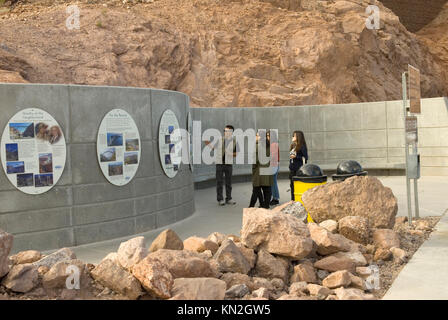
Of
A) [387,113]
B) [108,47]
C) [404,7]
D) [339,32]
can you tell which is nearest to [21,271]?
[387,113]

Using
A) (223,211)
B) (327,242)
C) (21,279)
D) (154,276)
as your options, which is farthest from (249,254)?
(223,211)

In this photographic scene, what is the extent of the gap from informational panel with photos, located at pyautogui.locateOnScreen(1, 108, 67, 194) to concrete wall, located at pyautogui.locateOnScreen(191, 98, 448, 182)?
27.8 ft

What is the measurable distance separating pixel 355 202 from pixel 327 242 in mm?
1922

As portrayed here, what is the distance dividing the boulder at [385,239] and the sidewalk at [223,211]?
2.69ft

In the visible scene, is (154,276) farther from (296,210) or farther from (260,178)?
(260,178)

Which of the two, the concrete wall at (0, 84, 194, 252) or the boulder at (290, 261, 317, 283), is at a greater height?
the concrete wall at (0, 84, 194, 252)

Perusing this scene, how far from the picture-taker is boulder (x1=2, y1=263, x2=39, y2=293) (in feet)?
16.9

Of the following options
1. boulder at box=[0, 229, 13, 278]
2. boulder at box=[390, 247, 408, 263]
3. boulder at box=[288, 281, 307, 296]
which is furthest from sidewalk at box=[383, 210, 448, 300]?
boulder at box=[0, 229, 13, 278]

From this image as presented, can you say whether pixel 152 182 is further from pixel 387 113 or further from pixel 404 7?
pixel 404 7

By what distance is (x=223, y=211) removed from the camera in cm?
1180

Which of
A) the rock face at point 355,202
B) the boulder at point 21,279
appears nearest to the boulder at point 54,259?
the boulder at point 21,279

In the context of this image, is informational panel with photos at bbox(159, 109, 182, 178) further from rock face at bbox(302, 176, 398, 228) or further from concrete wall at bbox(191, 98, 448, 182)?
concrete wall at bbox(191, 98, 448, 182)

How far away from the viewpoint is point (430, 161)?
17.5 meters

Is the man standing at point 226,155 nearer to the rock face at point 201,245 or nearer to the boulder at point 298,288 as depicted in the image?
the rock face at point 201,245
